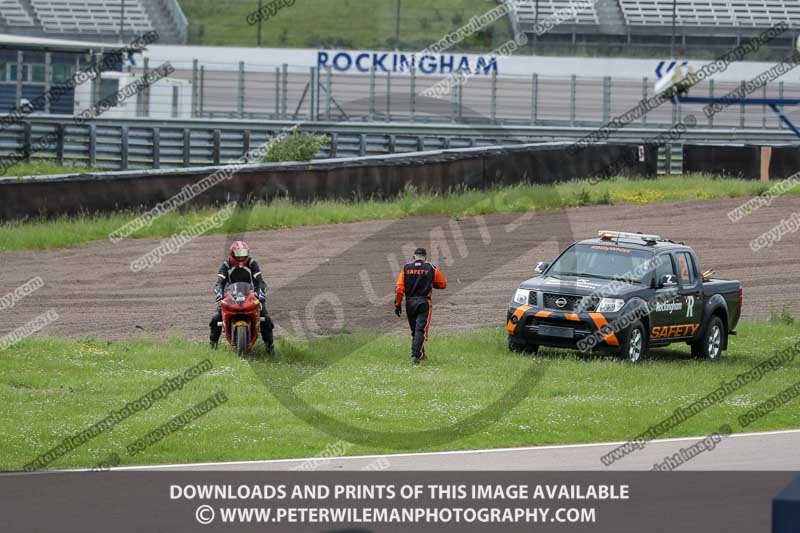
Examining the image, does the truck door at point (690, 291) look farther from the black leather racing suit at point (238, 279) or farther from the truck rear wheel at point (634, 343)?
the black leather racing suit at point (238, 279)

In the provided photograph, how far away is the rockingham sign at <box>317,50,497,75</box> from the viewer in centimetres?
4119

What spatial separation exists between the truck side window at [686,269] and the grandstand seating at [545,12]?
90.0 feet

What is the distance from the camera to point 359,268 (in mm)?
24797

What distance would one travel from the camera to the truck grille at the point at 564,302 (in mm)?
17234

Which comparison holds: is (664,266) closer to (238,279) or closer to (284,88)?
(238,279)

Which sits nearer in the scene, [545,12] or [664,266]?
[664,266]

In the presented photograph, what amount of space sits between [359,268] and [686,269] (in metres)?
8.01

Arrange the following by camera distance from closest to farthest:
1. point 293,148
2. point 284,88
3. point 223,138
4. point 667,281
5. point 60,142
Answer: point 667,281
point 60,142
point 293,148
point 223,138
point 284,88

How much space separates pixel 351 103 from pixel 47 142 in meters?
10.2

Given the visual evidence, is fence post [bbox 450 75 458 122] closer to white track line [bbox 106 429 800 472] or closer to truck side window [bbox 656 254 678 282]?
truck side window [bbox 656 254 678 282]

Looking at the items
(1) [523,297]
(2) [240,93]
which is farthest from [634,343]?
(2) [240,93]
